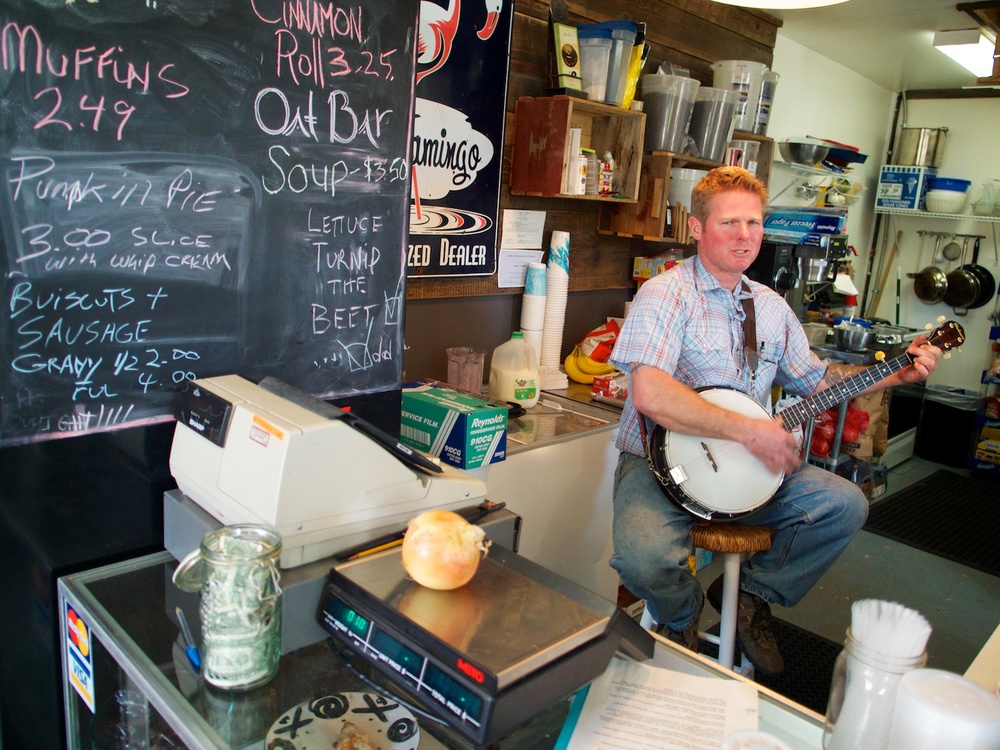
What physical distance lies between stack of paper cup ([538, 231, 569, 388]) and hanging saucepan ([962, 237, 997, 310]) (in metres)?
4.35

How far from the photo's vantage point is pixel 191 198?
145 cm

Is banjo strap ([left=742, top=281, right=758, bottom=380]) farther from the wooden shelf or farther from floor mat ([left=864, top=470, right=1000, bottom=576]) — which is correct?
floor mat ([left=864, top=470, right=1000, bottom=576])

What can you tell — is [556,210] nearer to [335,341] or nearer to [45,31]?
[335,341]

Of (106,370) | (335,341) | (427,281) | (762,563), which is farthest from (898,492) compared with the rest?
(106,370)

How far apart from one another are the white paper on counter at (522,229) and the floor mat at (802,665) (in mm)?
1745

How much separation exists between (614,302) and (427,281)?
127 centimetres

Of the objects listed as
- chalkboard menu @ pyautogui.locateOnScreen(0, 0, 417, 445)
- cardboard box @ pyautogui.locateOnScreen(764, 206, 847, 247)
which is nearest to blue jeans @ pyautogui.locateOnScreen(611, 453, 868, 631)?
chalkboard menu @ pyautogui.locateOnScreen(0, 0, 417, 445)

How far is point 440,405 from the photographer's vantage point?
238cm

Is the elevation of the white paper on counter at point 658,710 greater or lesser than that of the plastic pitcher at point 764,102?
lesser

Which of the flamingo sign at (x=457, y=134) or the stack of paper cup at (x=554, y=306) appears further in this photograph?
the stack of paper cup at (x=554, y=306)

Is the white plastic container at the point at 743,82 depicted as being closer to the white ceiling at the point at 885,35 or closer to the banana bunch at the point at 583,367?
the white ceiling at the point at 885,35

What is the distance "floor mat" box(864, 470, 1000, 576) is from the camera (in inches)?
170

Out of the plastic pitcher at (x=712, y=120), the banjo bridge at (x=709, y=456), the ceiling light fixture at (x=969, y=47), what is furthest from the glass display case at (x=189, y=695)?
the ceiling light fixture at (x=969, y=47)

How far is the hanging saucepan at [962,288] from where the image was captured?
19.8 ft
